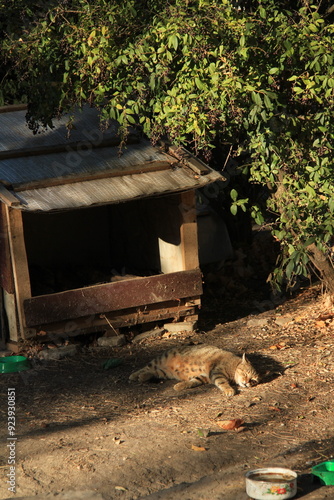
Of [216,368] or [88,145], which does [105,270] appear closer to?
[88,145]

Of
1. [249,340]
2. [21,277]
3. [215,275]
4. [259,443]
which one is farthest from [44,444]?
[215,275]

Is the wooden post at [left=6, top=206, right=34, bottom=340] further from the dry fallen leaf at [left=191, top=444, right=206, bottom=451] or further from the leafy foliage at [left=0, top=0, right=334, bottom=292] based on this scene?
the dry fallen leaf at [left=191, top=444, right=206, bottom=451]

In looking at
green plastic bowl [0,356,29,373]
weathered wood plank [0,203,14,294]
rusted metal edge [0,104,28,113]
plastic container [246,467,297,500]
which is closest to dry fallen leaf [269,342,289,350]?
green plastic bowl [0,356,29,373]

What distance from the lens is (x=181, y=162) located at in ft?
29.5

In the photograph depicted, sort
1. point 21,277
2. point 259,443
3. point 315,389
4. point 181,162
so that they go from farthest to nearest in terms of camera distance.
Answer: point 181,162, point 21,277, point 315,389, point 259,443

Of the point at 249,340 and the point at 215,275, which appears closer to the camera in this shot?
the point at 249,340

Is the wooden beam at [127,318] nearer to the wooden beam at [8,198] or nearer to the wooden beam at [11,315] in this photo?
the wooden beam at [11,315]

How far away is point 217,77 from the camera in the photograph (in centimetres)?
698

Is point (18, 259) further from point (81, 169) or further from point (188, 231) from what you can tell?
point (188, 231)

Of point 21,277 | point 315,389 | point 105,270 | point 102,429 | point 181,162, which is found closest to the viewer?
point 102,429

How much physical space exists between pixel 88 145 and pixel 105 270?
7.80 ft

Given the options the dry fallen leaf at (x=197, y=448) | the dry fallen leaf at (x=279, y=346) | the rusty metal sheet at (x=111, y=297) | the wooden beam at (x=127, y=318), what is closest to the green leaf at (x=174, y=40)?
the rusty metal sheet at (x=111, y=297)

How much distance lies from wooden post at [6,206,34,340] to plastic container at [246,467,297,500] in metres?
3.95

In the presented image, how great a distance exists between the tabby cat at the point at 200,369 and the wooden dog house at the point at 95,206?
4.31ft
